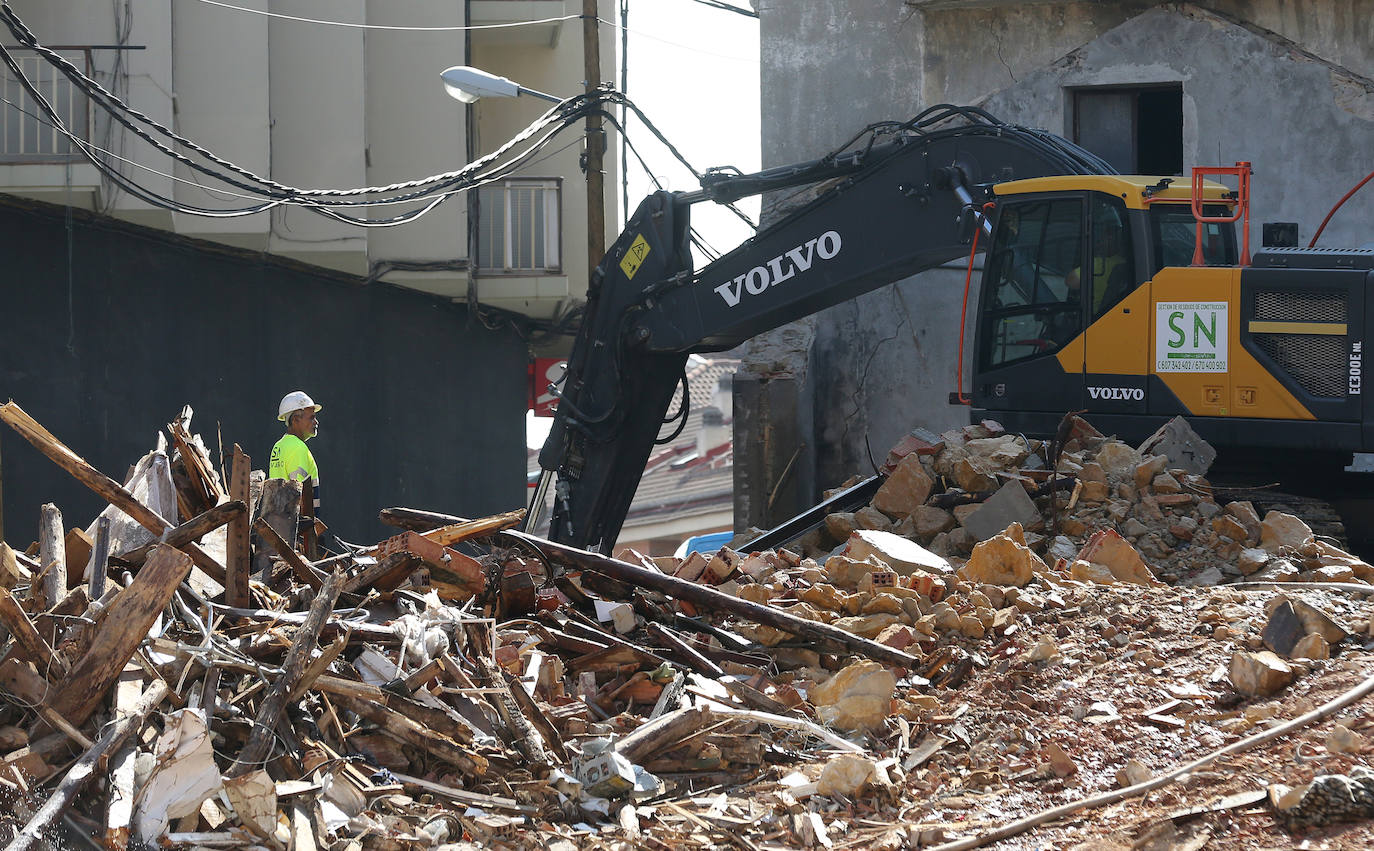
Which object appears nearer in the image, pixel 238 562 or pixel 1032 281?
pixel 238 562

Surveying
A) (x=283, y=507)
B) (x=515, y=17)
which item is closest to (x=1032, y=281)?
(x=283, y=507)

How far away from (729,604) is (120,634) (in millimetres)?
2672

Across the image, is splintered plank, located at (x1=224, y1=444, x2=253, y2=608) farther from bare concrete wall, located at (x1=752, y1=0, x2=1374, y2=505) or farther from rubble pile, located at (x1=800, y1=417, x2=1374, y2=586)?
bare concrete wall, located at (x1=752, y1=0, x2=1374, y2=505)

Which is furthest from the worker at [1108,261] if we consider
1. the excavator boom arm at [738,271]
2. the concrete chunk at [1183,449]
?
the concrete chunk at [1183,449]

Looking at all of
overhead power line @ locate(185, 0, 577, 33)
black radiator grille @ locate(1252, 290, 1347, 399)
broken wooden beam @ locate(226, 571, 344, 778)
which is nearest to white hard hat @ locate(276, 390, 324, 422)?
broken wooden beam @ locate(226, 571, 344, 778)

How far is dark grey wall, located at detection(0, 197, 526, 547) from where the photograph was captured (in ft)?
52.8

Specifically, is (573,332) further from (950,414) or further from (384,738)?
(384,738)

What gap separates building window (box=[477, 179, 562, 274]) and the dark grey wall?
0.96m

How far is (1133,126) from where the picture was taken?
1539 centimetres

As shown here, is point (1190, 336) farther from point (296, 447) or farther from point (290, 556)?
point (290, 556)

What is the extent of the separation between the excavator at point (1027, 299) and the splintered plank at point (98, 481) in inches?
245

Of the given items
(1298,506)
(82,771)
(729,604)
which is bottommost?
(82,771)

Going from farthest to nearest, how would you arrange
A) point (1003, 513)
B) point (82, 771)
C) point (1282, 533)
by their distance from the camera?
point (1003, 513)
point (1282, 533)
point (82, 771)

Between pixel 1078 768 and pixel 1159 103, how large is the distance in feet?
40.2
